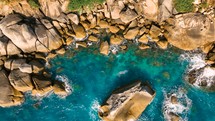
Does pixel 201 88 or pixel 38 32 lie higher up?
pixel 38 32

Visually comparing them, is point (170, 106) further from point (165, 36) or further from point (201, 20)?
point (201, 20)

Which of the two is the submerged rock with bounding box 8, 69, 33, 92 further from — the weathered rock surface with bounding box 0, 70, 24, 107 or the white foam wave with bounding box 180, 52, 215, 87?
the white foam wave with bounding box 180, 52, 215, 87

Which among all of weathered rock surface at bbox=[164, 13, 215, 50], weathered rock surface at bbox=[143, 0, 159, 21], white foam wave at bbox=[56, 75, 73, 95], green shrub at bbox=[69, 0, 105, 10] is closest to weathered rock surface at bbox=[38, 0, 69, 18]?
green shrub at bbox=[69, 0, 105, 10]

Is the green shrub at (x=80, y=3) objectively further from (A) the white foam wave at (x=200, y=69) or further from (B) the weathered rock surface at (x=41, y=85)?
(A) the white foam wave at (x=200, y=69)

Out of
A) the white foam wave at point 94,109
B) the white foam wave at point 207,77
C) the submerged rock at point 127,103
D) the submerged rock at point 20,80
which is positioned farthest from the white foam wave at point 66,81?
the white foam wave at point 207,77

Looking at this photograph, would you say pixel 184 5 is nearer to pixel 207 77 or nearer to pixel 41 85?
pixel 207 77

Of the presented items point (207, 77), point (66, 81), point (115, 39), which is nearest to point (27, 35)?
point (66, 81)

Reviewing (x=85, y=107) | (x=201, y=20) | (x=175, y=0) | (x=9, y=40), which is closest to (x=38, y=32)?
(x=9, y=40)
